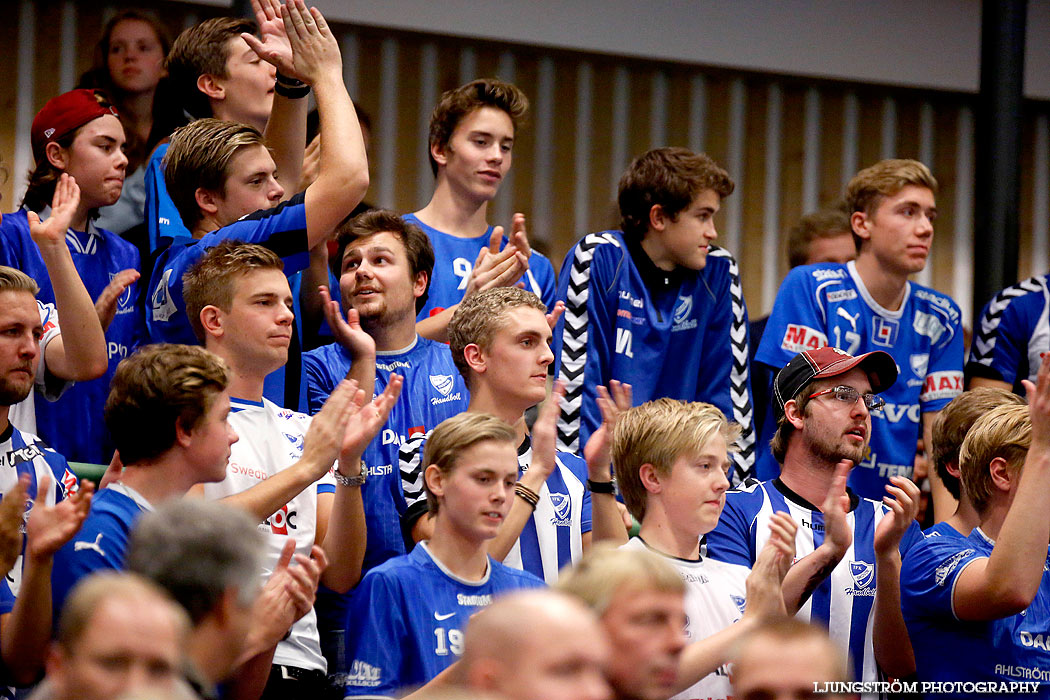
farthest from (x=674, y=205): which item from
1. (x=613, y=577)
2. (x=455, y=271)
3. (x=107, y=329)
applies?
(x=613, y=577)

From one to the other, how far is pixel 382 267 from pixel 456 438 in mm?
1155

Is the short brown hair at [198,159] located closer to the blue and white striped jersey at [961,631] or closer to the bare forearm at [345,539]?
the bare forearm at [345,539]

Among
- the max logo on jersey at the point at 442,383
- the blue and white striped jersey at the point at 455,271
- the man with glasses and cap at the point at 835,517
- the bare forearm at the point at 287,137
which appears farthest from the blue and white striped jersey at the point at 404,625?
the blue and white striped jersey at the point at 455,271

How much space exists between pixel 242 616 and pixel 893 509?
1.83 metres

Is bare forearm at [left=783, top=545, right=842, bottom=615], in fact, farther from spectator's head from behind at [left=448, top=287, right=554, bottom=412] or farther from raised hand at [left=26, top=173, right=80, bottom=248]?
raised hand at [left=26, top=173, right=80, bottom=248]

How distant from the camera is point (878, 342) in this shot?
5.19 m

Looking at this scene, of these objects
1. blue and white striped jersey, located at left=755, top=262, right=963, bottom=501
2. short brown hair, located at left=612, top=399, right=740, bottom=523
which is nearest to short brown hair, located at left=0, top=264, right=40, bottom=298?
short brown hair, located at left=612, top=399, right=740, bottom=523

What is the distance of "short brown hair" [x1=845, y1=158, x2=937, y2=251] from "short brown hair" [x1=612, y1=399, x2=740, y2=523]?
204 centimetres

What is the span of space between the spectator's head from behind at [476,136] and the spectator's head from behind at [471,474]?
189 cm

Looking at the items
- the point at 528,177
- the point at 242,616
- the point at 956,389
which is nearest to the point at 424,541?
the point at 242,616

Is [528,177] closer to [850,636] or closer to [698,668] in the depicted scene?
[850,636]

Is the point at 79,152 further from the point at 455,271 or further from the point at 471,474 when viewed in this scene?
the point at 471,474

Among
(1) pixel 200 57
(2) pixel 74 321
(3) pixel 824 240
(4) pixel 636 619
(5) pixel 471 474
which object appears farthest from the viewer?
(3) pixel 824 240

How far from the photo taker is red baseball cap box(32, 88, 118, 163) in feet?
14.1
